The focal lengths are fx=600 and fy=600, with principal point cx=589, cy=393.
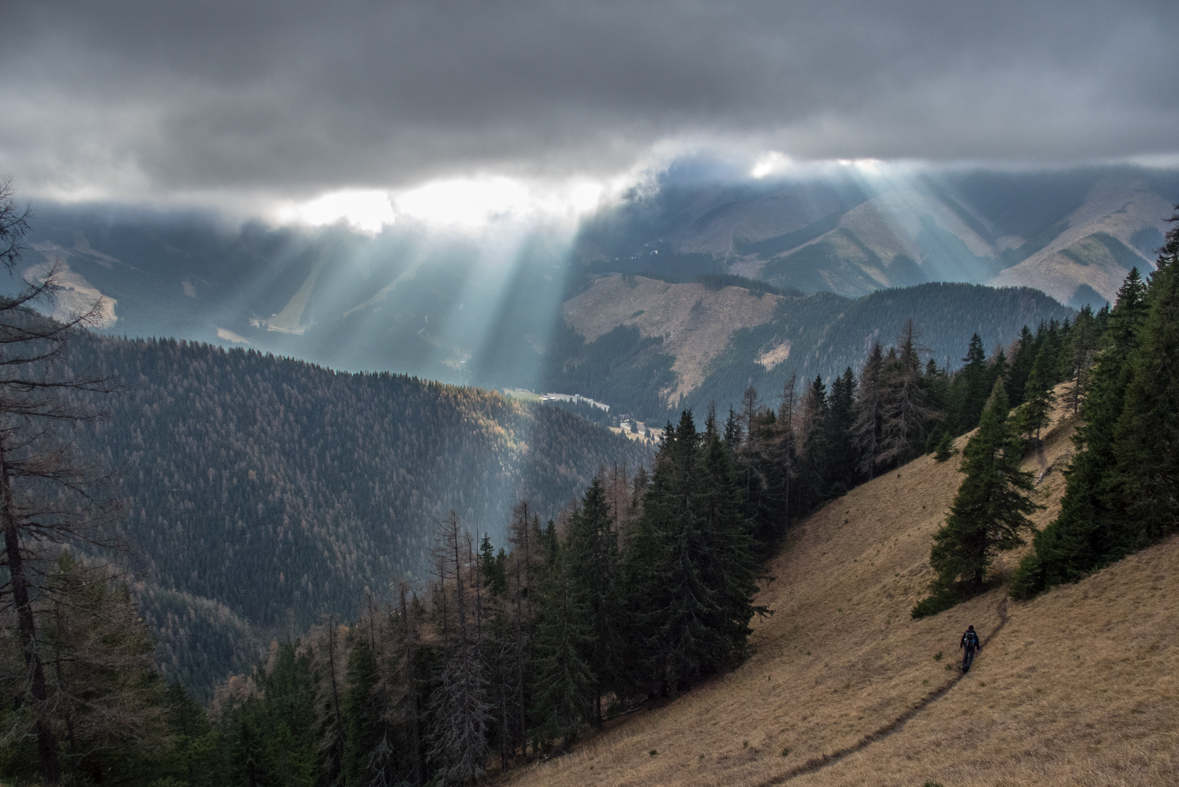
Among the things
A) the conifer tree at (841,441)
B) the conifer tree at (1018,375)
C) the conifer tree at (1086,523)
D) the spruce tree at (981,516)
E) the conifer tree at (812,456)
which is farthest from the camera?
the conifer tree at (841,441)

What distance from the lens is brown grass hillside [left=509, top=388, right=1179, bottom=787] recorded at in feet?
52.3

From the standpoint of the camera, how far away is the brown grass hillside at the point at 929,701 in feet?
52.3

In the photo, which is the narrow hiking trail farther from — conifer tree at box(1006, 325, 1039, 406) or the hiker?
conifer tree at box(1006, 325, 1039, 406)

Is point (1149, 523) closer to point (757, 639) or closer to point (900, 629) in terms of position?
point (900, 629)

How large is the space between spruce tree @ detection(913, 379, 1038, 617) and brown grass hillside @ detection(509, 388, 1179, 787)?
1.68 meters

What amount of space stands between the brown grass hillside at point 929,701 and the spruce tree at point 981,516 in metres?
1.68

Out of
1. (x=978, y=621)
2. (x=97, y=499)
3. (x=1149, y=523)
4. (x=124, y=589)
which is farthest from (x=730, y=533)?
(x=124, y=589)

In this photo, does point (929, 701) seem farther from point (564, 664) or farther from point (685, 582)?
point (564, 664)

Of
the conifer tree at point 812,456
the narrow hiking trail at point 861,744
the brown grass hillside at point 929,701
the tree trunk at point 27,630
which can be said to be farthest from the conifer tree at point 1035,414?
the tree trunk at point 27,630

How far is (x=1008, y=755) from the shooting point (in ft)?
53.1

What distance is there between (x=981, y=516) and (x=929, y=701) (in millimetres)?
12355

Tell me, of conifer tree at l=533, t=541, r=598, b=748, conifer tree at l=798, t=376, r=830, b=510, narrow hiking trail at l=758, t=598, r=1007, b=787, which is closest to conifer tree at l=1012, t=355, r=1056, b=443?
conifer tree at l=798, t=376, r=830, b=510

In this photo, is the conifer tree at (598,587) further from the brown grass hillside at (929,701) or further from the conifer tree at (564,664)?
the brown grass hillside at (929,701)

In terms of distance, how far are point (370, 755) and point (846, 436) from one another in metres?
58.4
